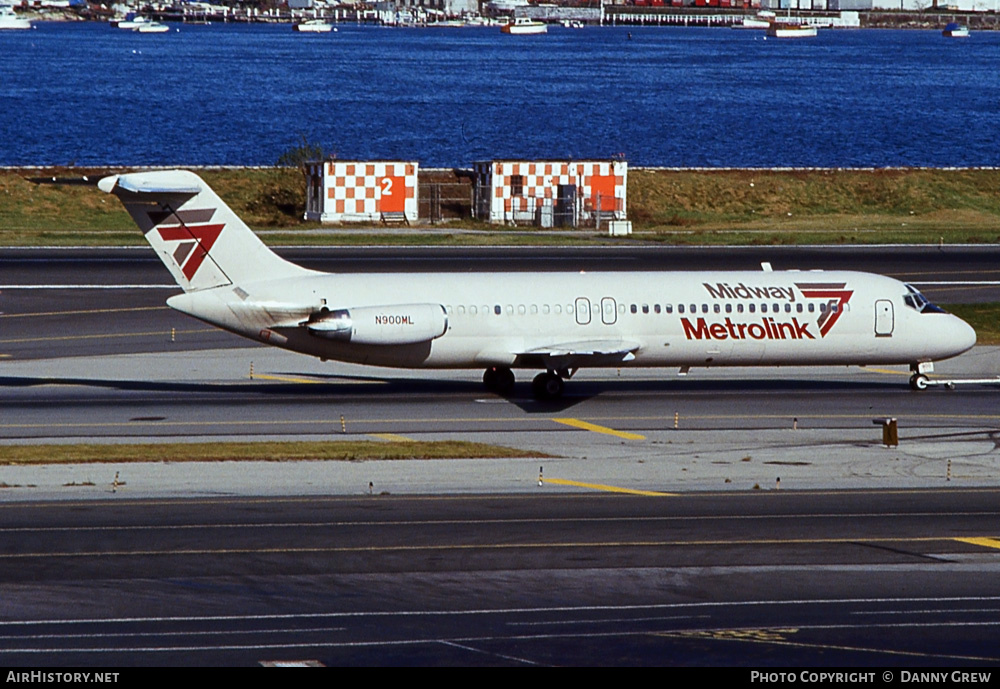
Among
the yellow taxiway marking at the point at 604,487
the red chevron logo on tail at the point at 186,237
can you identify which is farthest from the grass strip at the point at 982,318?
the red chevron logo on tail at the point at 186,237

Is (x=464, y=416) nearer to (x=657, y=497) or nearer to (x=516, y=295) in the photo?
(x=516, y=295)

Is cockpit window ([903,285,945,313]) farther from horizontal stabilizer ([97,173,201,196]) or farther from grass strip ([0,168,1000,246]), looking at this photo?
grass strip ([0,168,1000,246])

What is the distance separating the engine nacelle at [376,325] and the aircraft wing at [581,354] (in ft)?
9.43

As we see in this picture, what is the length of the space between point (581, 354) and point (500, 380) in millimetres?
3413

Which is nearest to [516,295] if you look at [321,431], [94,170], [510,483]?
[321,431]

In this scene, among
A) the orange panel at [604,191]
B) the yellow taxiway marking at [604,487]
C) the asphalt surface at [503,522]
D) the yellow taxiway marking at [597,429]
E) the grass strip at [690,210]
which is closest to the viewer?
the asphalt surface at [503,522]

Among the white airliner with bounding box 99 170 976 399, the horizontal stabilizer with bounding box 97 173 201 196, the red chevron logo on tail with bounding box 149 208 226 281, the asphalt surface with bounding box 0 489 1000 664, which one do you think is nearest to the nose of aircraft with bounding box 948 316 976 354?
the white airliner with bounding box 99 170 976 399

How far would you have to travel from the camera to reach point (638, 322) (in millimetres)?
39562

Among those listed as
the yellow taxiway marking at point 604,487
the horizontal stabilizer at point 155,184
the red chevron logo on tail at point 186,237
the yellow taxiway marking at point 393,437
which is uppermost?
the horizontal stabilizer at point 155,184

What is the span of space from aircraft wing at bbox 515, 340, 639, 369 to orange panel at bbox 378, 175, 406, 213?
136 feet

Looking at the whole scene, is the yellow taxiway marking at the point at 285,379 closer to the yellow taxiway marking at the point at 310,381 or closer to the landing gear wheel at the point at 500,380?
the yellow taxiway marking at the point at 310,381

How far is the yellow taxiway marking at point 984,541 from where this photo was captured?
25.0 metres

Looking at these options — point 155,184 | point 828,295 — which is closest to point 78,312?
point 155,184

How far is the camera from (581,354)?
3875 centimetres
